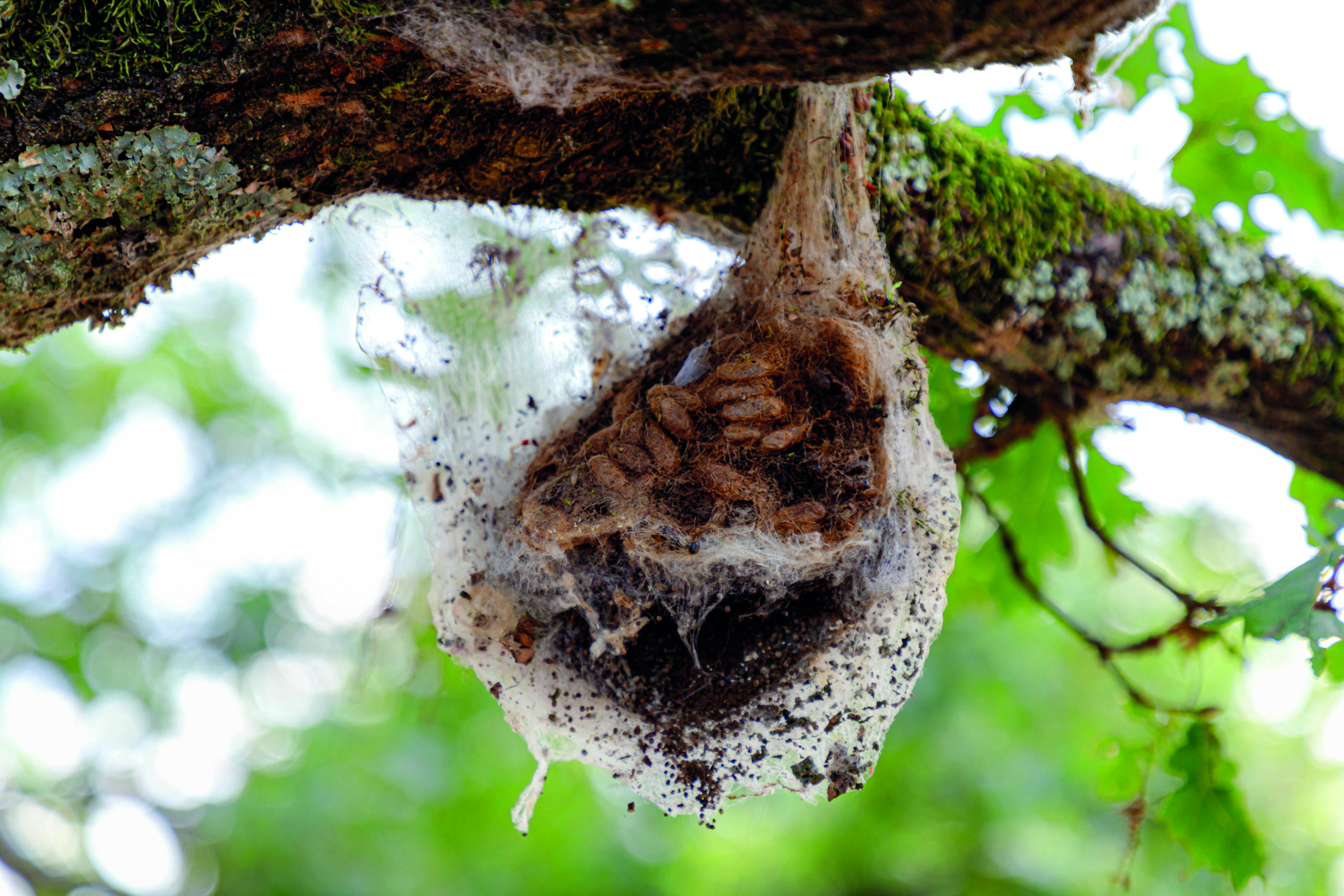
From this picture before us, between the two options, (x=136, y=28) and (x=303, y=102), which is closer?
(x=136, y=28)

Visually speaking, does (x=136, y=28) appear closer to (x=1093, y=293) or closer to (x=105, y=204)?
(x=105, y=204)

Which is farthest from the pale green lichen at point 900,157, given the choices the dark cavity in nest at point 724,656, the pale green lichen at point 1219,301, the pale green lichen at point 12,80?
the pale green lichen at point 12,80

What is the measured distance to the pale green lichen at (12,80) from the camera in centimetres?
104

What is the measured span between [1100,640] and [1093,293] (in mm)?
978

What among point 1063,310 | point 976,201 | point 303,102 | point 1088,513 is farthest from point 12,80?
point 1088,513

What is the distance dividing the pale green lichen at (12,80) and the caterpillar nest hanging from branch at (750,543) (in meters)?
0.94

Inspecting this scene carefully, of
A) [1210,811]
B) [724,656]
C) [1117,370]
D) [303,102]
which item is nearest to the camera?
[303,102]

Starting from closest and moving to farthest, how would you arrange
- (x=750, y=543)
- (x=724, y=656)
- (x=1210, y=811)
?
(x=750, y=543)
(x=724, y=656)
(x=1210, y=811)

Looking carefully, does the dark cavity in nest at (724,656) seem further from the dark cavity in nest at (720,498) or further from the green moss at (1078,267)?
the green moss at (1078,267)

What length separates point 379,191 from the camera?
1377 millimetres

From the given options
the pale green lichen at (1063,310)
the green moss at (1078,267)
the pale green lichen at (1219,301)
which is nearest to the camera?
the green moss at (1078,267)

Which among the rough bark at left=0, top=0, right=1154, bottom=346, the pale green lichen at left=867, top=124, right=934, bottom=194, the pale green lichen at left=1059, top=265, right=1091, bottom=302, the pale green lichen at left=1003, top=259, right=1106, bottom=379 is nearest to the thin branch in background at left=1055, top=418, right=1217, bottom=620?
the pale green lichen at left=1003, top=259, right=1106, bottom=379

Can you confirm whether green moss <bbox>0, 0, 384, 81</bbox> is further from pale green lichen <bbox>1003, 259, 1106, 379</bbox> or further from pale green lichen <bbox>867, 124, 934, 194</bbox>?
pale green lichen <bbox>1003, 259, 1106, 379</bbox>

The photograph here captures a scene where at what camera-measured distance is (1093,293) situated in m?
1.87
